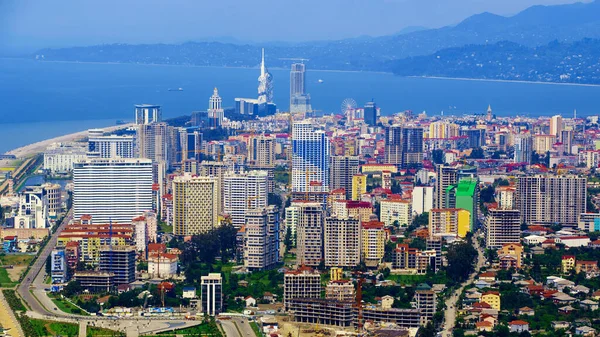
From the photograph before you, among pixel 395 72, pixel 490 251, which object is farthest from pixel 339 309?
pixel 395 72

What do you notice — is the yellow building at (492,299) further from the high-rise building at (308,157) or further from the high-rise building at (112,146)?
the high-rise building at (112,146)

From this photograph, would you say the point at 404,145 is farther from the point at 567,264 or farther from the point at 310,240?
the point at 567,264

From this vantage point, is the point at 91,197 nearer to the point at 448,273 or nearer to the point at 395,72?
the point at 448,273

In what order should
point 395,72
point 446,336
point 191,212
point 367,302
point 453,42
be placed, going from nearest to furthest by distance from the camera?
point 446,336 < point 367,302 < point 191,212 < point 395,72 < point 453,42

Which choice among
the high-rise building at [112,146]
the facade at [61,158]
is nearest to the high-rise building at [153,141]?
the facade at [61,158]

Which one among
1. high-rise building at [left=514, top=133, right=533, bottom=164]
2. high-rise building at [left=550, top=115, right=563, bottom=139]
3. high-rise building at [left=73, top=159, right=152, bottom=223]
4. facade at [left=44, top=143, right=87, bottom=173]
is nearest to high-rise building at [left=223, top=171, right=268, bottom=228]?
high-rise building at [left=73, top=159, right=152, bottom=223]

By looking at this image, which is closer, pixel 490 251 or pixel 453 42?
pixel 490 251
